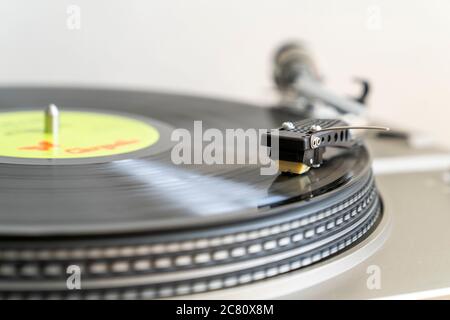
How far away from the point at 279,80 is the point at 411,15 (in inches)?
22.8

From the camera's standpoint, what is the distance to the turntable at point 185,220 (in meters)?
0.50

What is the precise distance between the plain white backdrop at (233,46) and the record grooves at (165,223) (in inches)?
25.4

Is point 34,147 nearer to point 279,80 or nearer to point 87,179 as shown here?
point 87,179

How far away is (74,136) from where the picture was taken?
92cm

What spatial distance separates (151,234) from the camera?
1.68 feet

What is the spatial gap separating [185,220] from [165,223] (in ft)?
0.06
